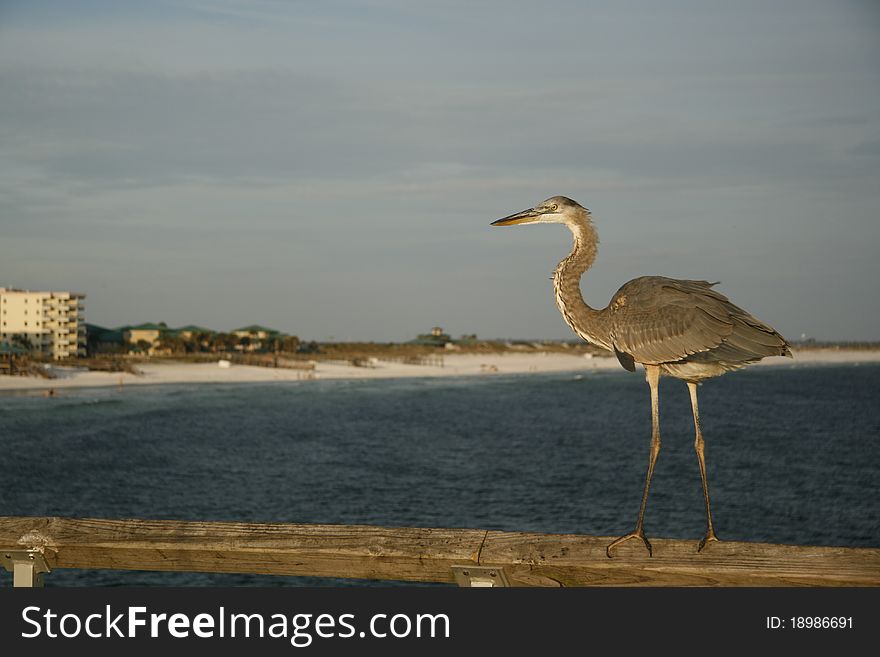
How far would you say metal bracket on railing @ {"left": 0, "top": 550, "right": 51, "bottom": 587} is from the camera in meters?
3.27

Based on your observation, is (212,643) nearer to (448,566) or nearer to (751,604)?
(448,566)

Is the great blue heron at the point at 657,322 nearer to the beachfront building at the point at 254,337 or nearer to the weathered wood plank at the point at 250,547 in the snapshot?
the weathered wood plank at the point at 250,547

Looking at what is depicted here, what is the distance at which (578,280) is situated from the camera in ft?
15.2

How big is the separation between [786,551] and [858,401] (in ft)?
312

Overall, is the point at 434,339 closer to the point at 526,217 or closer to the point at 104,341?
the point at 104,341

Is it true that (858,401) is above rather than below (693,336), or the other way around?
below

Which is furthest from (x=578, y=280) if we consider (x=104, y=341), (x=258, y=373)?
(x=104, y=341)

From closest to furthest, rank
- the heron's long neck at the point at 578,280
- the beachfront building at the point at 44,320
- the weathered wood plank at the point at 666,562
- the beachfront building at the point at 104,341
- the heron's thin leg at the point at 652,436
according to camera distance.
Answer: the weathered wood plank at the point at 666,562
the heron's thin leg at the point at 652,436
the heron's long neck at the point at 578,280
the beachfront building at the point at 44,320
the beachfront building at the point at 104,341

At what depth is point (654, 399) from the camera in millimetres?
4055

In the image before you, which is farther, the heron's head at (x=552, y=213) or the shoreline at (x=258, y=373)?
the shoreline at (x=258, y=373)

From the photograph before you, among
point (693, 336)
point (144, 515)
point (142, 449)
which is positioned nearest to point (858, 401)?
point (142, 449)

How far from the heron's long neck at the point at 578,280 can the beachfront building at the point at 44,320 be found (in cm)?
10255

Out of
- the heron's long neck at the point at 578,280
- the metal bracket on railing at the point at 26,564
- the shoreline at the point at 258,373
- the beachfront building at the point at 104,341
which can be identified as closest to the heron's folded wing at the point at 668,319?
the heron's long neck at the point at 578,280

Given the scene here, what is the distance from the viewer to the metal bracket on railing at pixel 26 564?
3.27 m
